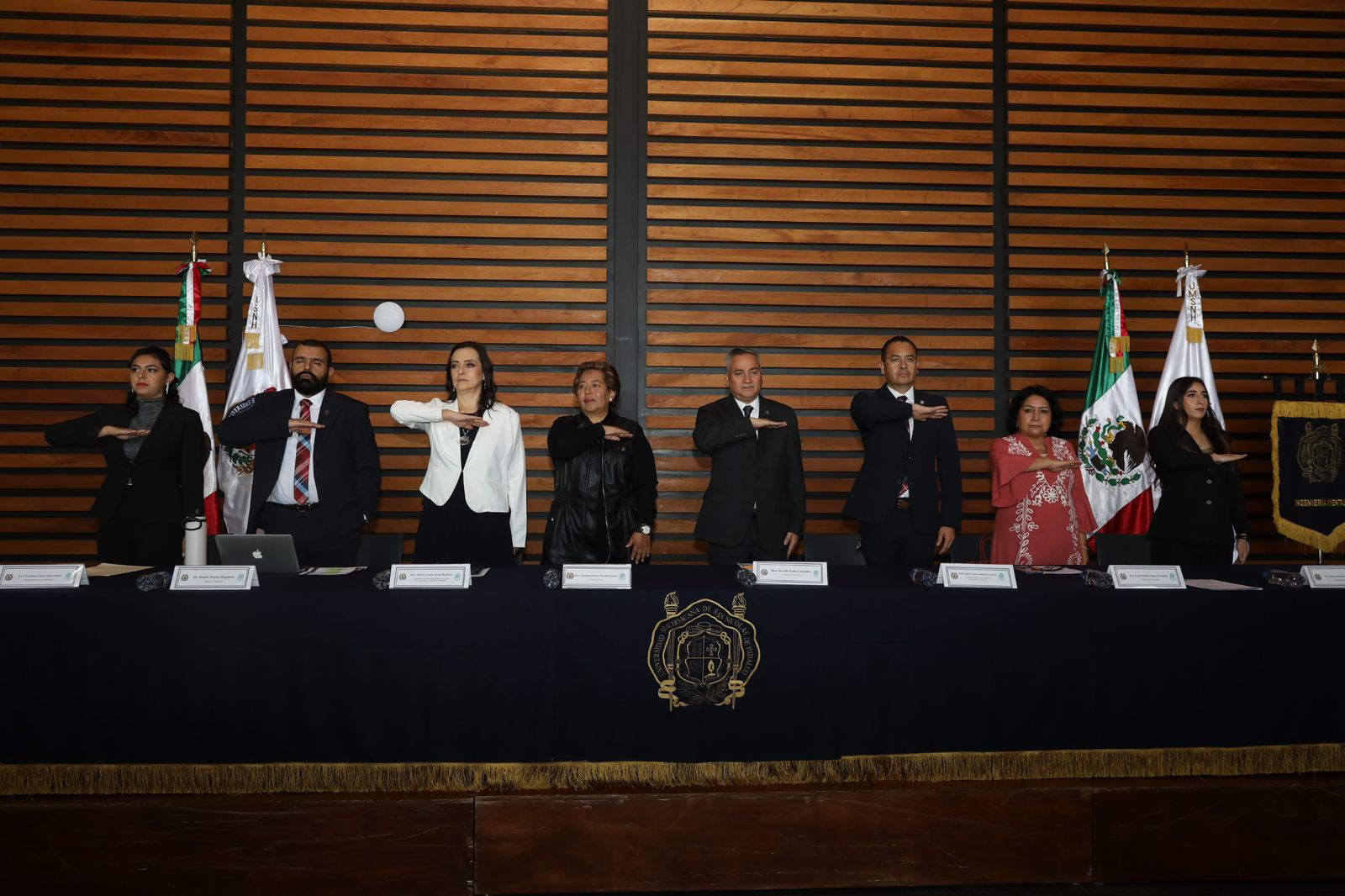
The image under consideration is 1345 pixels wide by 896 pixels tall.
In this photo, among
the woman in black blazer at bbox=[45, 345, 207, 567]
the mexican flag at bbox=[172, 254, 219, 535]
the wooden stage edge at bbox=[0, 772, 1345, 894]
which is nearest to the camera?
the wooden stage edge at bbox=[0, 772, 1345, 894]

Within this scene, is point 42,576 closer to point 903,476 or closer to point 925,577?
point 925,577

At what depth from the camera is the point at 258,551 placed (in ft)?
9.46

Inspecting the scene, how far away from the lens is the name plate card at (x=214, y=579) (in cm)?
261

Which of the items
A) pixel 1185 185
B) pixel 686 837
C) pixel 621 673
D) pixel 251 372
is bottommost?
pixel 686 837

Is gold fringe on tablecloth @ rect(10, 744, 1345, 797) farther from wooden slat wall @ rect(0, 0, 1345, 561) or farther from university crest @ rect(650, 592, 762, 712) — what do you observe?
wooden slat wall @ rect(0, 0, 1345, 561)

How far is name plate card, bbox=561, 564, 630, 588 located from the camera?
2656mm

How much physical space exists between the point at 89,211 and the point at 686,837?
5.09 metres

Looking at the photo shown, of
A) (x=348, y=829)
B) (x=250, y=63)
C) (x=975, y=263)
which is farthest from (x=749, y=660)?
(x=250, y=63)

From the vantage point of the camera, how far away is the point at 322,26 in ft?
17.1

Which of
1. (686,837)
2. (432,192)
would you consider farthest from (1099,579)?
(432,192)

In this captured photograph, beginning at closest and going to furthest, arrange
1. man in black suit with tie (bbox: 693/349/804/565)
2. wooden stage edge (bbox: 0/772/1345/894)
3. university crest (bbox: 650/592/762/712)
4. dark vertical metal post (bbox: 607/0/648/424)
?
1. wooden stage edge (bbox: 0/772/1345/894)
2. university crest (bbox: 650/592/762/712)
3. man in black suit with tie (bbox: 693/349/804/565)
4. dark vertical metal post (bbox: 607/0/648/424)

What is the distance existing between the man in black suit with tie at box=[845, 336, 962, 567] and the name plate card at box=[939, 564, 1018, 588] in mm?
1440

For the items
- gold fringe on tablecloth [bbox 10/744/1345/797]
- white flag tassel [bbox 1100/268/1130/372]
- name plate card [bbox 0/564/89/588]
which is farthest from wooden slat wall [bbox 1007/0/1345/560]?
name plate card [bbox 0/564/89/588]

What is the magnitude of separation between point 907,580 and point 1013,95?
13.0 ft
